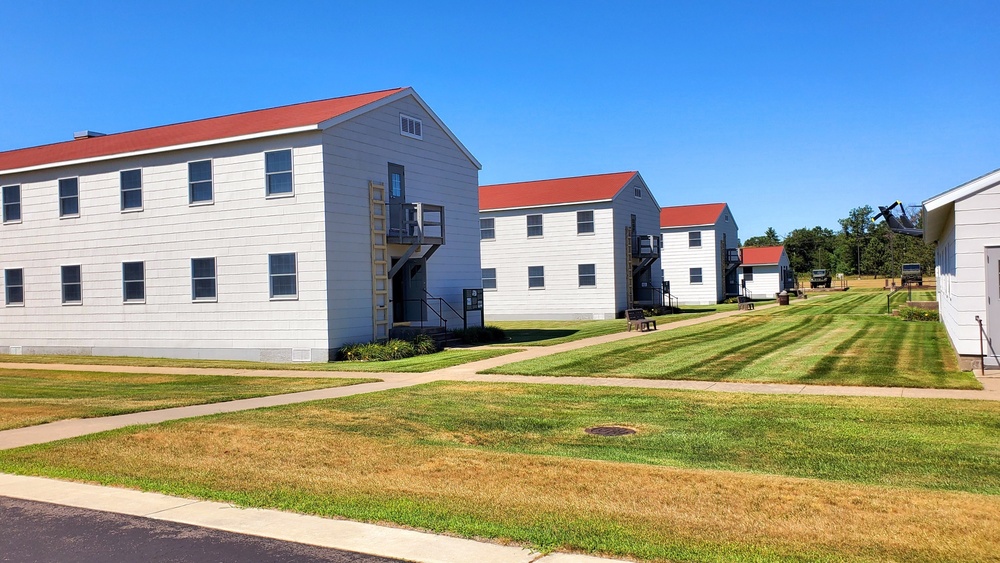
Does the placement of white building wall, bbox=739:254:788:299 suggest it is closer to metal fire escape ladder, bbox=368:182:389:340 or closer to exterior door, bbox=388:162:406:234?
exterior door, bbox=388:162:406:234

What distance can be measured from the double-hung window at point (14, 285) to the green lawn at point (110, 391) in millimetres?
7850

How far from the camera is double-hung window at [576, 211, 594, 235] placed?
134ft

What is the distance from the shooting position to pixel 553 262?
136 feet

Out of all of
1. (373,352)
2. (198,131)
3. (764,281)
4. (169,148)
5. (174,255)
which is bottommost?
(373,352)

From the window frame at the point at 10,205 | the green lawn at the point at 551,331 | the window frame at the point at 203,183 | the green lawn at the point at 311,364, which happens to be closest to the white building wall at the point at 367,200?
the green lawn at the point at 311,364

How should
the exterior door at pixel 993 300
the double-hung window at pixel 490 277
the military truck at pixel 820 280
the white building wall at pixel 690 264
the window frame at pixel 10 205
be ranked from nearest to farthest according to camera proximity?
the exterior door at pixel 993 300
the window frame at pixel 10 205
the double-hung window at pixel 490 277
the white building wall at pixel 690 264
the military truck at pixel 820 280

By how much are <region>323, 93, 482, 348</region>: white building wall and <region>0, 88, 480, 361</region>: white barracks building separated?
60 millimetres

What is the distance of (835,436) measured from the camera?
406 inches

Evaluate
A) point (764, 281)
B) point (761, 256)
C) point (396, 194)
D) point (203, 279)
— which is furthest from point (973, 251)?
point (761, 256)

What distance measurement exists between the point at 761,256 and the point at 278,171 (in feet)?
176

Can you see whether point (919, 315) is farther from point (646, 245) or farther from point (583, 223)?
point (583, 223)

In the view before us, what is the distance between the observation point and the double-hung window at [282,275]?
22891 mm

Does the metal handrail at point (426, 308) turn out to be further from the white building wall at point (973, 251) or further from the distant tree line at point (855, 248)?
the distant tree line at point (855, 248)

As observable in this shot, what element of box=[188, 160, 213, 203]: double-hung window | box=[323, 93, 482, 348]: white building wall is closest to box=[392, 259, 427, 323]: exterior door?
box=[323, 93, 482, 348]: white building wall
